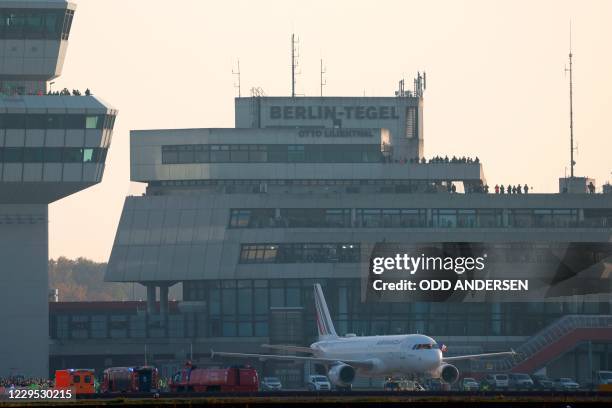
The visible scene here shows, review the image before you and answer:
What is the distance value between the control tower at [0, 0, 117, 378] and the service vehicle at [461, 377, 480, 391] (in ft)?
126

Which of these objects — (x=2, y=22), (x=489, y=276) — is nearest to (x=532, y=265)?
(x=489, y=276)

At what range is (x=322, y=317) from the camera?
7402 inches

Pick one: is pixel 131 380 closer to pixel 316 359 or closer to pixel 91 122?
pixel 316 359

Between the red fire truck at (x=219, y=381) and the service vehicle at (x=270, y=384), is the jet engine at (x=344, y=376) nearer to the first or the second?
the service vehicle at (x=270, y=384)

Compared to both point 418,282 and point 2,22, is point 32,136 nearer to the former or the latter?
point 2,22

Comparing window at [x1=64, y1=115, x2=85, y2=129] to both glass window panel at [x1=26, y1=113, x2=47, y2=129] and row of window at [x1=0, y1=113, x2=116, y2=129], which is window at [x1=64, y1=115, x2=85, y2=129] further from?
glass window panel at [x1=26, y1=113, x2=47, y2=129]

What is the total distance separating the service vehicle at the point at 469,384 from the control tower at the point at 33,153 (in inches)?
1514

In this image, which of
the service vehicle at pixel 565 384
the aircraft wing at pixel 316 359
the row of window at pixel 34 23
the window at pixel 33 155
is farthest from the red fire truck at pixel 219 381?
the row of window at pixel 34 23

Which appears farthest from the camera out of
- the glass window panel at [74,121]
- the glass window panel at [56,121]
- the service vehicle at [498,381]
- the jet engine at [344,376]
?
Result: the glass window panel at [74,121]

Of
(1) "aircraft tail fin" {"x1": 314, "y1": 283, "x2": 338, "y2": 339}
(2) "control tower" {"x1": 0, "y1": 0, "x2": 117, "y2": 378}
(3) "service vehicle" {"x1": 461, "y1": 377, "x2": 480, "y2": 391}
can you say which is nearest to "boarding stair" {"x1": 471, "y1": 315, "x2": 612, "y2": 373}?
(3) "service vehicle" {"x1": 461, "y1": 377, "x2": 480, "y2": 391}

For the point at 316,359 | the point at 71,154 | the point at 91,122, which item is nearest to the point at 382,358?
the point at 316,359

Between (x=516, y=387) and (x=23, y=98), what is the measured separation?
51228 millimetres

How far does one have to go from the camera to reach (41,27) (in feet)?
598

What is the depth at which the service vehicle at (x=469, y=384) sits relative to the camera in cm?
16895
